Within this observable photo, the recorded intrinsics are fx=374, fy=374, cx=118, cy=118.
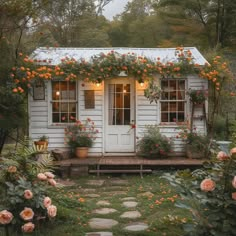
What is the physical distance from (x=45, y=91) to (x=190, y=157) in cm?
400

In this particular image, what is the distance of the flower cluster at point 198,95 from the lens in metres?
9.20

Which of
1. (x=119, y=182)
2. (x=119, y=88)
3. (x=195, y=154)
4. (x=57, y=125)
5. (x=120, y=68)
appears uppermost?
(x=120, y=68)

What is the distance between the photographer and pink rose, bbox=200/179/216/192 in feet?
10.6

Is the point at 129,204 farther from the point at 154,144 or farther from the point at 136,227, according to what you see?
the point at 154,144

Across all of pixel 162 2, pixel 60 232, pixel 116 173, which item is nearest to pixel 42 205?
pixel 60 232

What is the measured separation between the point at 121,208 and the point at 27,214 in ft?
6.88

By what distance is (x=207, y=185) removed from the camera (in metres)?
3.23

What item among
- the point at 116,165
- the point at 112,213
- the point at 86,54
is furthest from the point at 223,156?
the point at 86,54

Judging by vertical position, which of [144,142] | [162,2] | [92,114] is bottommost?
[144,142]

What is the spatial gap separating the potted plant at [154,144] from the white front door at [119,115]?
472 millimetres

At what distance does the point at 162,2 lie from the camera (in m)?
21.0

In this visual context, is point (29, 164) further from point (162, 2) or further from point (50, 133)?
point (162, 2)

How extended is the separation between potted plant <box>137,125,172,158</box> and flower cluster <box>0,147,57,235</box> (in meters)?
4.97

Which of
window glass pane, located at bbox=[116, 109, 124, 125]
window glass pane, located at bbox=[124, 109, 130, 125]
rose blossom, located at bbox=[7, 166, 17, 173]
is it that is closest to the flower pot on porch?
window glass pane, located at bbox=[124, 109, 130, 125]
